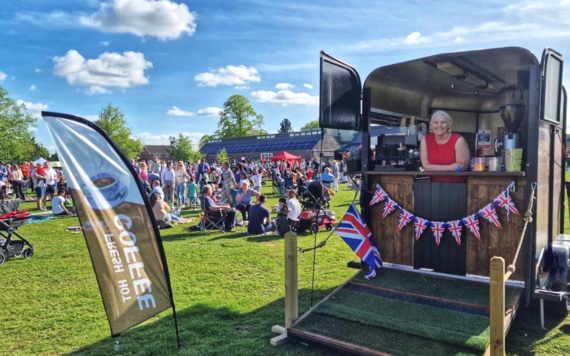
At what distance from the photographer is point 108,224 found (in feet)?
12.0

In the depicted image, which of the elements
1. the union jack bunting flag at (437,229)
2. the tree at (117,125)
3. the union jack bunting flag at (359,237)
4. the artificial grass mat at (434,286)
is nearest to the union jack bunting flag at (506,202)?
the union jack bunting flag at (437,229)

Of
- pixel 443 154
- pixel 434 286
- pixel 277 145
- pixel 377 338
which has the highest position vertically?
pixel 277 145

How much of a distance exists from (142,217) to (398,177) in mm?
3310

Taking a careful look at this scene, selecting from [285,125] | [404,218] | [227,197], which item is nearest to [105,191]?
[404,218]

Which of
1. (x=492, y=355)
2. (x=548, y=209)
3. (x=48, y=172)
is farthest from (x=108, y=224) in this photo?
(x=48, y=172)

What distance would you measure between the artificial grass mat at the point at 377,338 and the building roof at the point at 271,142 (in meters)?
52.4

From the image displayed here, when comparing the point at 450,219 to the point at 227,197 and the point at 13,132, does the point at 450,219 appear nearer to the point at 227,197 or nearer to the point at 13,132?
the point at 227,197

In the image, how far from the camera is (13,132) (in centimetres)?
4359

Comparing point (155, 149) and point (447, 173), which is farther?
point (155, 149)

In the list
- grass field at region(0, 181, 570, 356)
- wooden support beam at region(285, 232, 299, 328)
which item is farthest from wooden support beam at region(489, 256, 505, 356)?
wooden support beam at region(285, 232, 299, 328)

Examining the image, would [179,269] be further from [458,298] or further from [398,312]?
[458,298]

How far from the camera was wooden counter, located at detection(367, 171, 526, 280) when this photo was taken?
4469 mm

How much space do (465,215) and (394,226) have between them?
95cm

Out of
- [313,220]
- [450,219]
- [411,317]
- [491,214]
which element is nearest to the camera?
[411,317]
